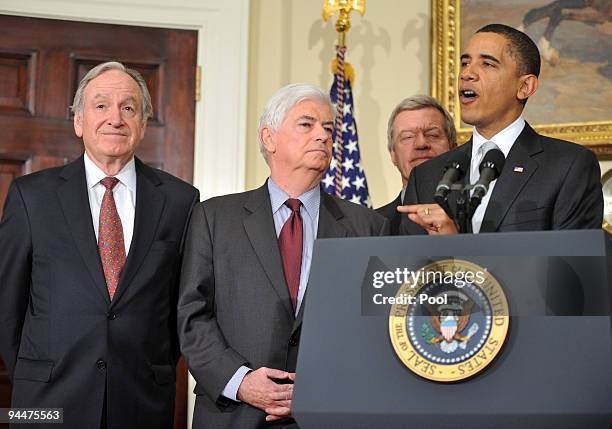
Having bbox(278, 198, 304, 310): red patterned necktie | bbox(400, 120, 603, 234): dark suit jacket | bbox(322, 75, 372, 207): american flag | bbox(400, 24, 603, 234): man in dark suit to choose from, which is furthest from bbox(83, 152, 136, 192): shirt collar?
bbox(322, 75, 372, 207): american flag

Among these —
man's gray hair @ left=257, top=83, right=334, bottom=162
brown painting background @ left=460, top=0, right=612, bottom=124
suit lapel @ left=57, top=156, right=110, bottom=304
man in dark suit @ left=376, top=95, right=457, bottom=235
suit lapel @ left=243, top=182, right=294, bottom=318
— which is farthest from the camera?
brown painting background @ left=460, top=0, right=612, bottom=124

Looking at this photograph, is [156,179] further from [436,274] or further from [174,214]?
[436,274]

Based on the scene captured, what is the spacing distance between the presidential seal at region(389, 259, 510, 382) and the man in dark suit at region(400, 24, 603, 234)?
39 centimetres

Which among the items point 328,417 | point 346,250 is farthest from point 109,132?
point 328,417

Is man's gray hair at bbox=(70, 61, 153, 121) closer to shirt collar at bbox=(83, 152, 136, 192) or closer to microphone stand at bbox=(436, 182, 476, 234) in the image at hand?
shirt collar at bbox=(83, 152, 136, 192)

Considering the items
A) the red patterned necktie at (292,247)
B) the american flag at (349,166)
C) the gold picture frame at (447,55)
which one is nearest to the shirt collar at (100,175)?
the red patterned necktie at (292,247)

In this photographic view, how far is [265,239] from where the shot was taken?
2691 millimetres

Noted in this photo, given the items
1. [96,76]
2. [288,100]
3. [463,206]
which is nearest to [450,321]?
[463,206]

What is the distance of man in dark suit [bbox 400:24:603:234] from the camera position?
2340mm

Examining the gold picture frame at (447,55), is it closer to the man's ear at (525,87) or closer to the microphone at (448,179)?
the man's ear at (525,87)

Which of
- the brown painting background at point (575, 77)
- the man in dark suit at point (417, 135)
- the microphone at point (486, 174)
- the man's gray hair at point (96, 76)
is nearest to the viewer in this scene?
the microphone at point (486, 174)

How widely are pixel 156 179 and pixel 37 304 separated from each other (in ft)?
1.94

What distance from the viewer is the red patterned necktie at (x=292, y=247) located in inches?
104

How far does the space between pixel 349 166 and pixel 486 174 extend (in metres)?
2.52
